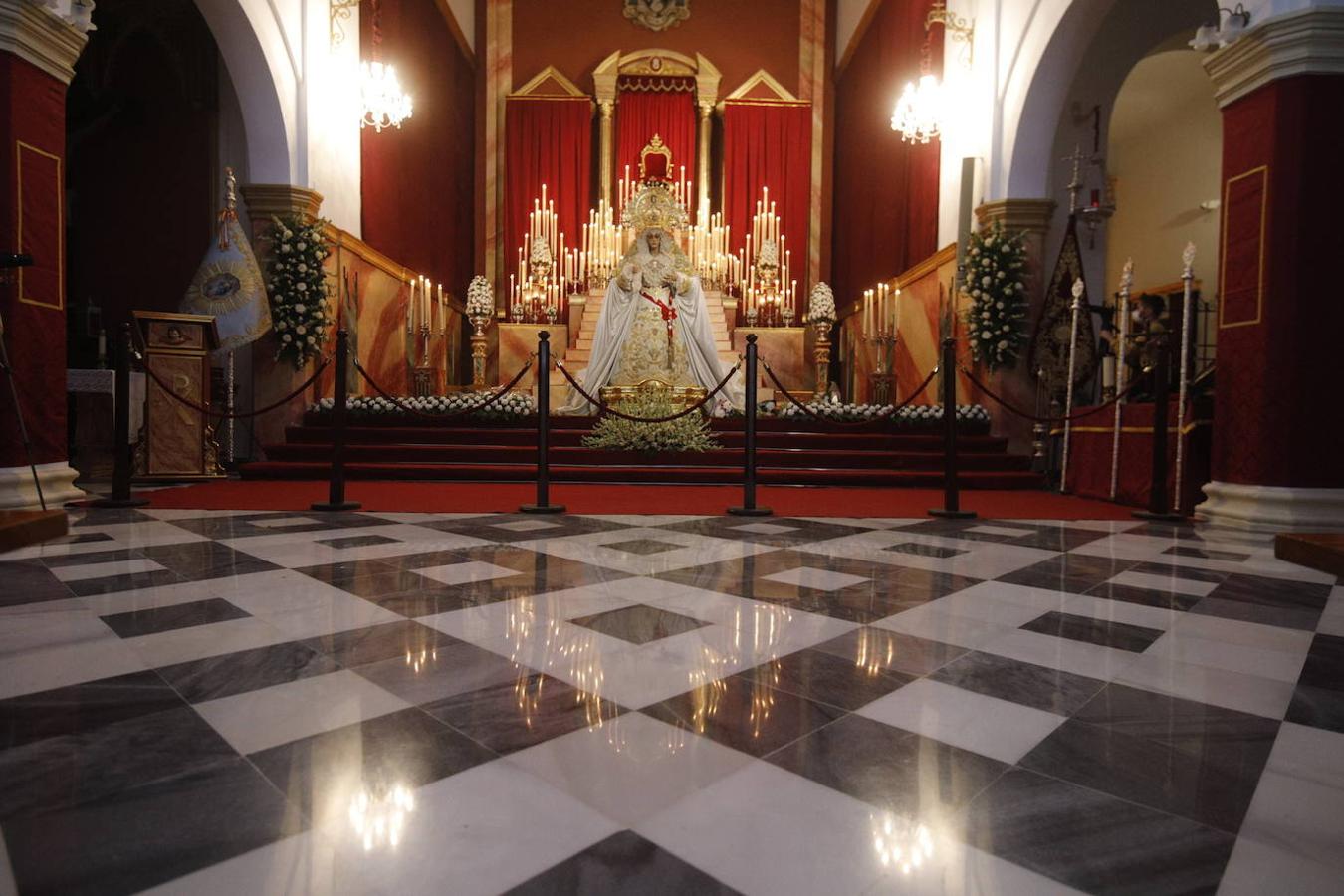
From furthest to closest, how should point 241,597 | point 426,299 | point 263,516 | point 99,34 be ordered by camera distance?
1. point 426,299
2. point 99,34
3. point 263,516
4. point 241,597

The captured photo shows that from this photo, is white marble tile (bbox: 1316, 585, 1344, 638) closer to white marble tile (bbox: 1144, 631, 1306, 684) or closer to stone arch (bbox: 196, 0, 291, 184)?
white marble tile (bbox: 1144, 631, 1306, 684)

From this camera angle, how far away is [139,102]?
8.23 m

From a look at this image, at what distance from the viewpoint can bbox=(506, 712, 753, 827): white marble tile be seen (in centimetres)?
112

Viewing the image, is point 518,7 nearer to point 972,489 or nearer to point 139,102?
point 139,102

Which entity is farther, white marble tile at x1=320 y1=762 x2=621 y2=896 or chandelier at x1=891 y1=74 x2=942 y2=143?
chandelier at x1=891 y1=74 x2=942 y2=143

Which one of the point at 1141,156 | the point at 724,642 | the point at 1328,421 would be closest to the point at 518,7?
the point at 1141,156

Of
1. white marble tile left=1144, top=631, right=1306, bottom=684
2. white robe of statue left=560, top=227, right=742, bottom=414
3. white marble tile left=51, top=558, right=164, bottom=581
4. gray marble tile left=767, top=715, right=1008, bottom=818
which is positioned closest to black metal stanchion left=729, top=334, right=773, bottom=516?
white marble tile left=1144, top=631, right=1306, bottom=684

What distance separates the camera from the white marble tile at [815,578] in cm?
261

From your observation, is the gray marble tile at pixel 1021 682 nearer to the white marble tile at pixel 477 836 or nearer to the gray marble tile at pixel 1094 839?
the gray marble tile at pixel 1094 839

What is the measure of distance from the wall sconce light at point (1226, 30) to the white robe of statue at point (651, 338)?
16.3 feet


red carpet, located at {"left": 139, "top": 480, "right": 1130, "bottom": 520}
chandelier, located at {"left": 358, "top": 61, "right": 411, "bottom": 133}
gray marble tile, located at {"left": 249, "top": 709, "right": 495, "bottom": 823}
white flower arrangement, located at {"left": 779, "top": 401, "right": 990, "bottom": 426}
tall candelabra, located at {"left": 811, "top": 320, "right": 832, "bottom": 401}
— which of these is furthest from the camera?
tall candelabra, located at {"left": 811, "top": 320, "right": 832, "bottom": 401}

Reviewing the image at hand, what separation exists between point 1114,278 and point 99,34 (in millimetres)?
13971

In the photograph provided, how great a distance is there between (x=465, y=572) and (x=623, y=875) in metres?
1.91

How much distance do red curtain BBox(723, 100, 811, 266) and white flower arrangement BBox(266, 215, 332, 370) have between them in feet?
23.7
